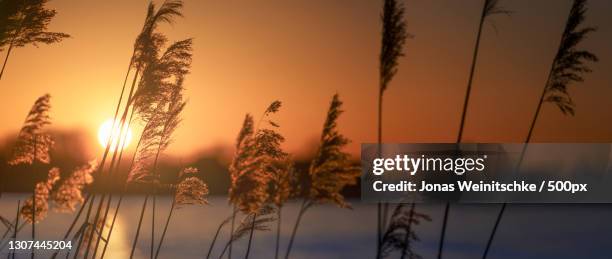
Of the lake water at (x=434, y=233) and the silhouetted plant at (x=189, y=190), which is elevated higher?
the silhouetted plant at (x=189, y=190)

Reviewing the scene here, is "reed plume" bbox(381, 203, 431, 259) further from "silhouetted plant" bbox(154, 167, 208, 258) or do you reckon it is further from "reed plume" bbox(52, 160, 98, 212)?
"reed plume" bbox(52, 160, 98, 212)

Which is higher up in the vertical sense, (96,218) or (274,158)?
(274,158)

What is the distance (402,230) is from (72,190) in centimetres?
226

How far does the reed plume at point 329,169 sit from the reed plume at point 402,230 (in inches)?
19.3

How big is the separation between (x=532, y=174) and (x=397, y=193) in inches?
100

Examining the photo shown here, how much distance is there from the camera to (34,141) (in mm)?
4617

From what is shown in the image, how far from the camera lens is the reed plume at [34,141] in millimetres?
4609

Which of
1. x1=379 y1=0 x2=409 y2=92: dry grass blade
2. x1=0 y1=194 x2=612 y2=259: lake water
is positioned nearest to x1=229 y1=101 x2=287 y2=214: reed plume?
x1=379 y1=0 x2=409 y2=92: dry grass blade

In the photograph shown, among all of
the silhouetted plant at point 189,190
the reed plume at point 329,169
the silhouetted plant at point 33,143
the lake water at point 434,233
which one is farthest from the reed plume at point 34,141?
the lake water at point 434,233

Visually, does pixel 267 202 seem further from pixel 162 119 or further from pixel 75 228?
pixel 75 228

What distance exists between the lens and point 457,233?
24.9 m

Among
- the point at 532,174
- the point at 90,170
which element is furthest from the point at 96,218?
the point at 532,174

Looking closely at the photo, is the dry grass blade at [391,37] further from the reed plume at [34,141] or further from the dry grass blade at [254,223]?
the reed plume at [34,141]

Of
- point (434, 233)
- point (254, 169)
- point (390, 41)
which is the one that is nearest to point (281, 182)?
point (254, 169)
